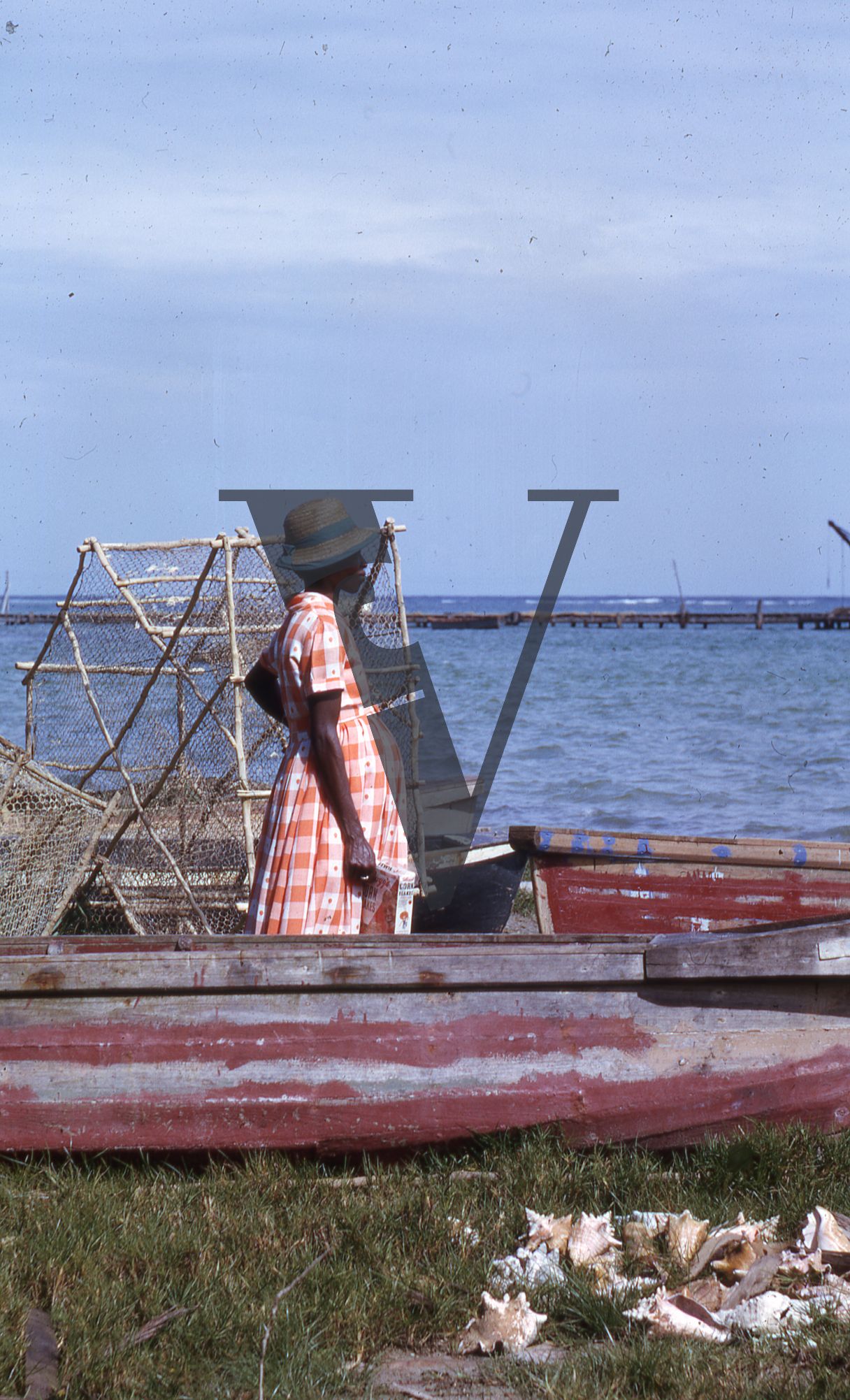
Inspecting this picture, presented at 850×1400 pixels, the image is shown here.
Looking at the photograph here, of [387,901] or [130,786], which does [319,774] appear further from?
[130,786]

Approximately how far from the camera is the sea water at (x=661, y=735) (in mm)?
14062

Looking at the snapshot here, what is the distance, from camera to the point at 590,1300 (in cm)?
300

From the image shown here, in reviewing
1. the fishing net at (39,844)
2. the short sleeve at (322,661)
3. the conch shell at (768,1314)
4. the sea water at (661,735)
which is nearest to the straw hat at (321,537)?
the short sleeve at (322,661)

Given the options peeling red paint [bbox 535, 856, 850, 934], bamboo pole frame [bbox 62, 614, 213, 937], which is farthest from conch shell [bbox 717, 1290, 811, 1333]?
bamboo pole frame [bbox 62, 614, 213, 937]

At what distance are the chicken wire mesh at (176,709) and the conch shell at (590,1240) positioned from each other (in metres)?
3.37

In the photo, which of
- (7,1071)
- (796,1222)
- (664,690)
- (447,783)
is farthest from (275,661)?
(664,690)

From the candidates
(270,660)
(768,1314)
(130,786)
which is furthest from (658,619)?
(768,1314)

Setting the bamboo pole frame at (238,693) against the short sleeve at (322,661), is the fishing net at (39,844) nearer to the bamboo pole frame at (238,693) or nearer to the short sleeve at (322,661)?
the bamboo pole frame at (238,693)

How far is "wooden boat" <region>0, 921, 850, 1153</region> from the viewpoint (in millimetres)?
3719

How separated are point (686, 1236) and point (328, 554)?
217 cm

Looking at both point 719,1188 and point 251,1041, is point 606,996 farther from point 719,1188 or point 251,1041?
point 251,1041

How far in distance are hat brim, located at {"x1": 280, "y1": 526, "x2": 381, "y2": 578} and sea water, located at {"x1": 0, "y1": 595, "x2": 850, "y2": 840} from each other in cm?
294

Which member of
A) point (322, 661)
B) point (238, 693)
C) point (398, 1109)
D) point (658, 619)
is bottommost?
point (398, 1109)

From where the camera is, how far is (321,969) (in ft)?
12.2
